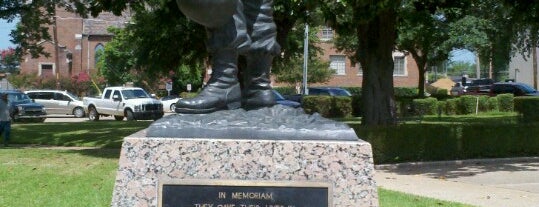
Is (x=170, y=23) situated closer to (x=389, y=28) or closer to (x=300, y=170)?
(x=389, y=28)

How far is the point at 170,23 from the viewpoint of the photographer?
16.5 metres

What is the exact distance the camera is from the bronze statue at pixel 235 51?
4.25 metres

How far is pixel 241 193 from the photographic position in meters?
3.92

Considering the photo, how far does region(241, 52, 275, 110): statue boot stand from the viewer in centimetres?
456

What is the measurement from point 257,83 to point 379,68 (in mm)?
11533

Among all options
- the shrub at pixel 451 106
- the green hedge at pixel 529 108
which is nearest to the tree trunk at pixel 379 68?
the green hedge at pixel 529 108

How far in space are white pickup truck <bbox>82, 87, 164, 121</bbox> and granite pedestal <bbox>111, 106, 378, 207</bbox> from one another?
29.1 meters

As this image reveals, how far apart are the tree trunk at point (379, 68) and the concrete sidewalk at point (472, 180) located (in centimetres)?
234

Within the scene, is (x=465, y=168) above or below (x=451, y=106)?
below

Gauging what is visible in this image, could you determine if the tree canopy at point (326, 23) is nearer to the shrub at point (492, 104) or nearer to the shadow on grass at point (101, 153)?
the shadow on grass at point (101, 153)

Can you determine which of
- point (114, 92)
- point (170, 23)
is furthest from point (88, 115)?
point (170, 23)

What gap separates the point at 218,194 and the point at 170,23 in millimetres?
12973

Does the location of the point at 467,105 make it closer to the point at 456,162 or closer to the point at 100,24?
the point at 456,162

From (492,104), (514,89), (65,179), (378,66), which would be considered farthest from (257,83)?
(514,89)
